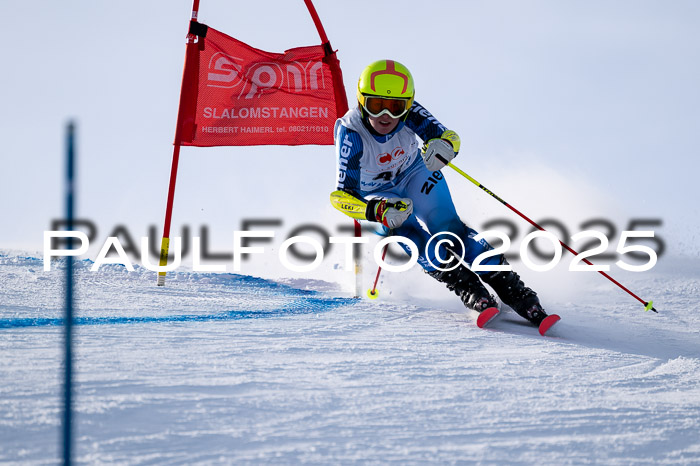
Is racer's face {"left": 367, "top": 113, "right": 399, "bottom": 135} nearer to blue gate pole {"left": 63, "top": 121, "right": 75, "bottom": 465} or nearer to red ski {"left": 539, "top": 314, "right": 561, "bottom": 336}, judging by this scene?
red ski {"left": 539, "top": 314, "right": 561, "bottom": 336}

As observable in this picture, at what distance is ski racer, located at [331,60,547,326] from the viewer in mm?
4598

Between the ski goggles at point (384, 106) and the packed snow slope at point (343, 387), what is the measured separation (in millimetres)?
1339

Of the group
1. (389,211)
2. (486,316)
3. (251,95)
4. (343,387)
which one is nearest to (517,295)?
(486,316)

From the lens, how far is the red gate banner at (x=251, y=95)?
6359 mm

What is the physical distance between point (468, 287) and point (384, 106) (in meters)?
1.31

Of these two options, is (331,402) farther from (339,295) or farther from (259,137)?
(259,137)

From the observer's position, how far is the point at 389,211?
14.8 ft

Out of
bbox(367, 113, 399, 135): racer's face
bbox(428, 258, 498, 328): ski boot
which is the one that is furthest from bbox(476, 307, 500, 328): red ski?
bbox(367, 113, 399, 135): racer's face

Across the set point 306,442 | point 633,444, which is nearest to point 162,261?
point 306,442

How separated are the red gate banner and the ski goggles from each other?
6.80ft

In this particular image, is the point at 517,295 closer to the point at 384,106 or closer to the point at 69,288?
the point at 384,106

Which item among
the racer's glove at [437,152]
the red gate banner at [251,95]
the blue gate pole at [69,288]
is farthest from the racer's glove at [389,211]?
the blue gate pole at [69,288]

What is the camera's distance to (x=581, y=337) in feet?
14.6

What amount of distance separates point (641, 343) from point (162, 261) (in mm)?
3868
